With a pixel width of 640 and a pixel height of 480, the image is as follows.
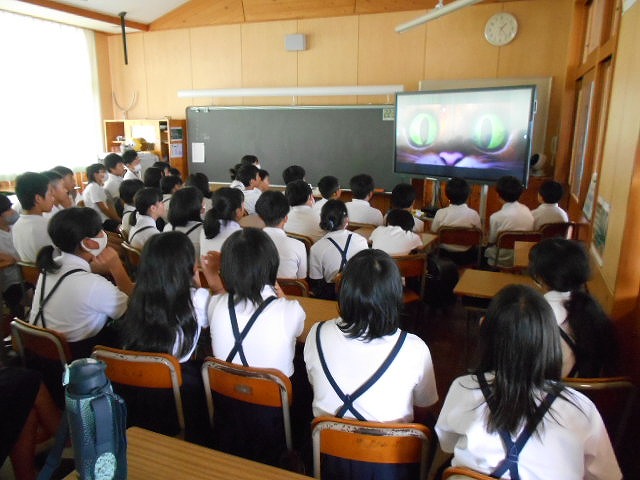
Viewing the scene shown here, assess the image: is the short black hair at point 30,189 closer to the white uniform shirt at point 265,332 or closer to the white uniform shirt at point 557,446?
the white uniform shirt at point 265,332

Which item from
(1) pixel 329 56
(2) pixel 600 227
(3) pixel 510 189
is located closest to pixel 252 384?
(2) pixel 600 227

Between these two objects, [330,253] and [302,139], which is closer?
[330,253]

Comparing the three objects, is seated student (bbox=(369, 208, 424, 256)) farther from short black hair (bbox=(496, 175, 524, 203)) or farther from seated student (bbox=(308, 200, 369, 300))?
short black hair (bbox=(496, 175, 524, 203))

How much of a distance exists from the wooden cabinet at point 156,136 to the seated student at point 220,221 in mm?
4479

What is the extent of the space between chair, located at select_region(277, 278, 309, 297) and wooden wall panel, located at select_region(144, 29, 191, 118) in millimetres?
5762

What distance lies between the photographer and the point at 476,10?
5.70m

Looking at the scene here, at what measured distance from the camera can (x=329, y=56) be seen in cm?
659

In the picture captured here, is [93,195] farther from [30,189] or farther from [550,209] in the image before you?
[550,209]

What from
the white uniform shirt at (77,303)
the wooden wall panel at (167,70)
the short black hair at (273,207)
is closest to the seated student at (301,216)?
the short black hair at (273,207)

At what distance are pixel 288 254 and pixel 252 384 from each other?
1.53 metres

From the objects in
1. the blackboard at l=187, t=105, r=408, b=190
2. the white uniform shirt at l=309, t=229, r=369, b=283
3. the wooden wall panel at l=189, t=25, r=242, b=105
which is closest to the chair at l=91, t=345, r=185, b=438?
the white uniform shirt at l=309, t=229, r=369, b=283

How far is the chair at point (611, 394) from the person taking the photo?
58.4 inches

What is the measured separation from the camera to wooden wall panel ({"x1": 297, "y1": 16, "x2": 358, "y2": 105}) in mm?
6445

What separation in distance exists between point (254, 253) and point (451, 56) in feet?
16.5
